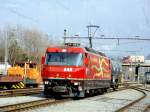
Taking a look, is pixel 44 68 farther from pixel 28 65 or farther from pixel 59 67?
pixel 28 65

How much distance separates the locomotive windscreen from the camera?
88.3ft

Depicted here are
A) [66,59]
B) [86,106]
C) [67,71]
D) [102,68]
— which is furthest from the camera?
[102,68]

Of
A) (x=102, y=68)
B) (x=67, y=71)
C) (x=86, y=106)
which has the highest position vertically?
(x=102, y=68)

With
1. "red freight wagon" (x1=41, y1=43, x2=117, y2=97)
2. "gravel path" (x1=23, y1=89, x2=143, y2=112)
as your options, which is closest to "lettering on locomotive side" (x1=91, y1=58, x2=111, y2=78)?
"red freight wagon" (x1=41, y1=43, x2=117, y2=97)

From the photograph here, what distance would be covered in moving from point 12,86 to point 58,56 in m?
15.4

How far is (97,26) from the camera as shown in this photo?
59094mm

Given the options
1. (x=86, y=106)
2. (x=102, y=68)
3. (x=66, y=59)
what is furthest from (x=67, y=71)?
(x=102, y=68)

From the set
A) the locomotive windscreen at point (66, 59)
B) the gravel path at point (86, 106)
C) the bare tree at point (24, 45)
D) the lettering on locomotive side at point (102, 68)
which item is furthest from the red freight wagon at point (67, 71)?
the bare tree at point (24, 45)

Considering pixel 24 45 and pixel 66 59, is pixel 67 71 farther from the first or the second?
pixel 24 45

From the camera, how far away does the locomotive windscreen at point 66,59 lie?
26922 mm

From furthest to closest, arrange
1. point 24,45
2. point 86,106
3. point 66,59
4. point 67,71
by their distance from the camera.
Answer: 1. point 24,45
2. point 66,59
3. point 67,71
4. point 86,106

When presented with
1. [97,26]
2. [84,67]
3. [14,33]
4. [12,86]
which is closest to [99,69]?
[84,67]

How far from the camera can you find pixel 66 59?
27031mm

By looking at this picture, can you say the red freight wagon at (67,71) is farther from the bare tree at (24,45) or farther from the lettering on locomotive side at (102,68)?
the bare tree at (24,45)
